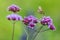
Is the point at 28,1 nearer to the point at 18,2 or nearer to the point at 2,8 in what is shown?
the point at 18,2

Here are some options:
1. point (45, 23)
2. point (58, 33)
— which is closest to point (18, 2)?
point (58, 33)

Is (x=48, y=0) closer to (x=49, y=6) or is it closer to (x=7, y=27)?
(x=49, y=6)

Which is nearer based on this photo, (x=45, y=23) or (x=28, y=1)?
(x=45, y=23)

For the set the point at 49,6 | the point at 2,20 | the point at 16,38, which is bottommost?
the point at 16,38

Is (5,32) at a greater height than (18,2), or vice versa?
(18,2)

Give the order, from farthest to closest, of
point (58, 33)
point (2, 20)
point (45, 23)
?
point (58, 33)
point (2, 20)
point (45, 23)

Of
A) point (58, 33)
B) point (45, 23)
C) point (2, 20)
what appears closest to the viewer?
point (45, 23)

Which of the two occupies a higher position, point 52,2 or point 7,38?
point 52,2

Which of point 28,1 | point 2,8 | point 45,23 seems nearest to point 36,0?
point 28,1

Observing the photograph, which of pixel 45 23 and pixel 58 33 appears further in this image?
pixel 58 33
